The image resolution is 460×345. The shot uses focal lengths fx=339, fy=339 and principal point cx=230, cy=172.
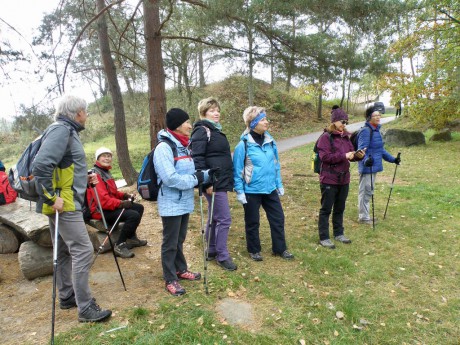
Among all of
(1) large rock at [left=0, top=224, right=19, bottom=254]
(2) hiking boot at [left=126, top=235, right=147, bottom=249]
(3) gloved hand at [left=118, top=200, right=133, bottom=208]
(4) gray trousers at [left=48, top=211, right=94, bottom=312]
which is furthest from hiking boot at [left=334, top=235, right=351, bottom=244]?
(1) large rock at [left=0, top=224, right=19, bottom=254]

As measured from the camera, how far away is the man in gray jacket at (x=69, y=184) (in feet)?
9.32

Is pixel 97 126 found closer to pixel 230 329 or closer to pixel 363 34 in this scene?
pixel 363 34

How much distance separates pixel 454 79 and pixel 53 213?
584 inches

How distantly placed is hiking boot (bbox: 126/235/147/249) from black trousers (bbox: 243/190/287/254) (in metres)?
1.59

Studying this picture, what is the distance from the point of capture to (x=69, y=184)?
3070 millimetres

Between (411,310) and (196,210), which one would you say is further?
(196,210)

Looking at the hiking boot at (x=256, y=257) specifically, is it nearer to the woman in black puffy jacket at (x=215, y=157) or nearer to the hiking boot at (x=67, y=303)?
the woman in black puffy jacket at (x=215, y=157)

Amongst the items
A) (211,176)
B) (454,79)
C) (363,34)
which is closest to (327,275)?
(211,176)

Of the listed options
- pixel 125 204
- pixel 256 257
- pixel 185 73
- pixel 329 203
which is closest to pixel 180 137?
pixel 125 204

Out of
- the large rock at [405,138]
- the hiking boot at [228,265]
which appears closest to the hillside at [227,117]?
the large rock at [405,138]

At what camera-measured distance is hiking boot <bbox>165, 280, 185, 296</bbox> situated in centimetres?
370

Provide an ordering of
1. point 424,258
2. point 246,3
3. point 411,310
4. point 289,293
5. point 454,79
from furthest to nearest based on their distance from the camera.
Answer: point 454,79 → point 246,3 → point 424,258 → point 289,293 → point 411,310

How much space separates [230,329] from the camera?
3.20m

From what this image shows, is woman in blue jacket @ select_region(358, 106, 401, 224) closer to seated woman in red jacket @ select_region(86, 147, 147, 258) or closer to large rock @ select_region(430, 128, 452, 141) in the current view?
seated woman in red jacket @ select_region(86, 147, 147, 258)
